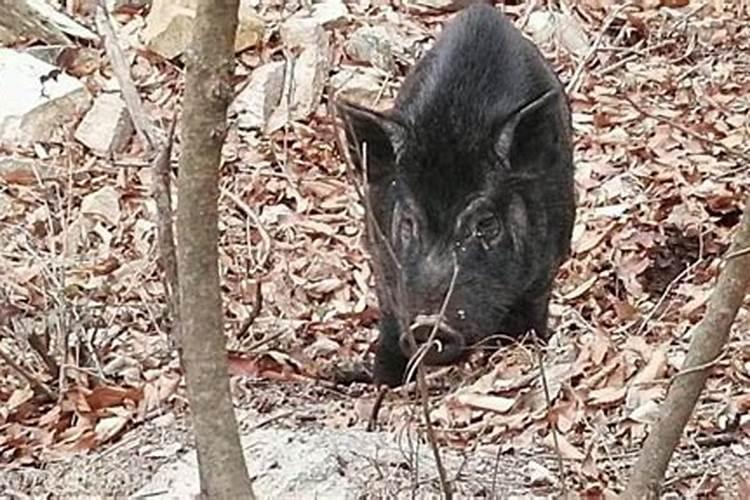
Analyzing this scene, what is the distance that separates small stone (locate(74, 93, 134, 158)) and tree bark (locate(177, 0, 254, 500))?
6.00m

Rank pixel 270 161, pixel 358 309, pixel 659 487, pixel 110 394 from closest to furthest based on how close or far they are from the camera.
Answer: pixel 659 487, pixel 110 394, pixel 358 309, pixel 270 161

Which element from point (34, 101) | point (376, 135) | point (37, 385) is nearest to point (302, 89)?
point (34, 101)

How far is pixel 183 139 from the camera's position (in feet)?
9.25

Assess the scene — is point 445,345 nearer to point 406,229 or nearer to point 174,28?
point 406,229

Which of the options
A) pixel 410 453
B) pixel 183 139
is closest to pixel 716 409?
pixel 410 453

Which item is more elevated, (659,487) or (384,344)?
(659,487)

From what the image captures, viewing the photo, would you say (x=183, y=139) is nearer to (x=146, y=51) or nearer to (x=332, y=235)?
(x=332, y=235)

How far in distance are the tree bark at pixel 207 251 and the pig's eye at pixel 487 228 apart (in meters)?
2.90

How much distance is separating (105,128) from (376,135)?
347cm

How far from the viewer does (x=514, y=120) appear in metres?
5.80

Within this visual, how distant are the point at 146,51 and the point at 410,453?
621 cm

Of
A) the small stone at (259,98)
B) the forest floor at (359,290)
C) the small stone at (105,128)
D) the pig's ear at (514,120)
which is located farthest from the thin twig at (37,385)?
the small stone at (259,98)

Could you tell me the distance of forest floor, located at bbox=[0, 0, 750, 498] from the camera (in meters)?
4.45

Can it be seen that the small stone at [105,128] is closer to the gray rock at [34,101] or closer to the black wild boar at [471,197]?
the gray rock at [34,101]
